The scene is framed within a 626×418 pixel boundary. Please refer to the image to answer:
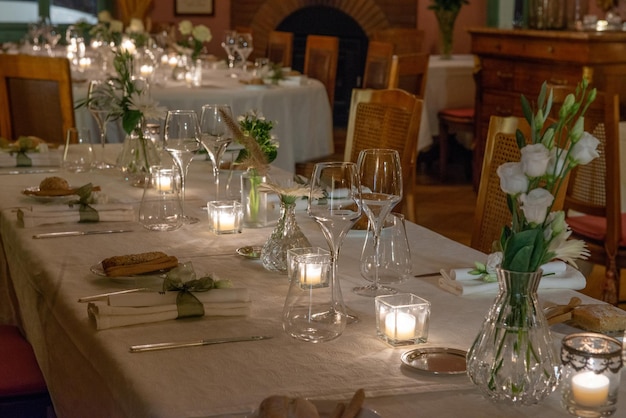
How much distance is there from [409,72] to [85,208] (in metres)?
3.04

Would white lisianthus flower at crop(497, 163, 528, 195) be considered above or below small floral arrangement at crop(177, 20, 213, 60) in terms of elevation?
above

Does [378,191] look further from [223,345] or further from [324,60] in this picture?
[324,60]

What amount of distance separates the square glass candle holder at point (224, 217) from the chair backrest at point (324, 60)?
383cm

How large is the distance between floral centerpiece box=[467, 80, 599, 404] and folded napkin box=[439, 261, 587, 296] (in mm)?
466

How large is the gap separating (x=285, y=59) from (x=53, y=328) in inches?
217

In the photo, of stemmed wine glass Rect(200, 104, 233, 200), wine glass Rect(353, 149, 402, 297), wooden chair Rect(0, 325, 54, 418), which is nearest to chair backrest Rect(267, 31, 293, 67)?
stemmed wine glass Rect(200, 104, 233, 200)

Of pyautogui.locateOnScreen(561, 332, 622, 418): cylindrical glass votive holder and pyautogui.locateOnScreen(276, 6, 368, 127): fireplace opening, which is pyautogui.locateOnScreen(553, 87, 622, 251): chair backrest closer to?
pyautogui.locateOnScreen(561, 332, 622, 418): cylindrical glass votive holder

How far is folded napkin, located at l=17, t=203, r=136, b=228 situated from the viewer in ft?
7.41

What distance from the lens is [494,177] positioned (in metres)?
2.59

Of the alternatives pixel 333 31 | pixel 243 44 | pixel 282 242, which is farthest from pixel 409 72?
pixel 333 31

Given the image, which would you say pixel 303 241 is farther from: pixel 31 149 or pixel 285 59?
pixel 285 59

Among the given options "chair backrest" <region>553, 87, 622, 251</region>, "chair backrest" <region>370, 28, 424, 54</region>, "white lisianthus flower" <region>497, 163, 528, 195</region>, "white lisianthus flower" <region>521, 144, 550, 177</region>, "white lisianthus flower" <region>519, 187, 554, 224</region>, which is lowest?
"chair backrest" <region>553, 87, 622, 251</region>

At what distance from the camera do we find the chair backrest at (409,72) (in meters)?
4.89

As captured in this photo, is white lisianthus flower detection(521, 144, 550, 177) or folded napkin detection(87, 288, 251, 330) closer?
white lisianthus flower detection(521, 144, 550, 177)
